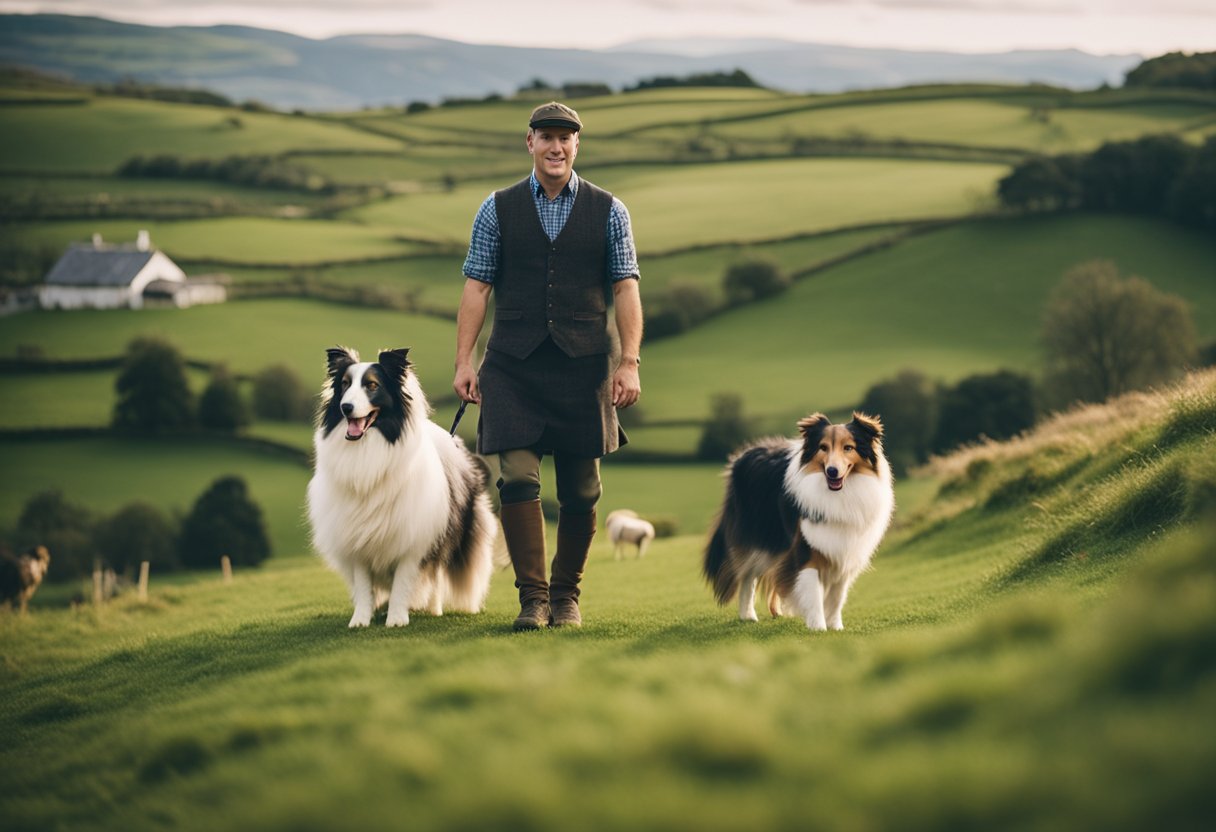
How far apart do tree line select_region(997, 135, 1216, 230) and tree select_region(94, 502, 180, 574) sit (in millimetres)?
48871

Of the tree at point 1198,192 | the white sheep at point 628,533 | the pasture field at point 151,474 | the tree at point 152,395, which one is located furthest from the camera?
the tree at point 1198,192

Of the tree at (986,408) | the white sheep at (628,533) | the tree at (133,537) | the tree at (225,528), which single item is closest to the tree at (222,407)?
the tree at (225,528)

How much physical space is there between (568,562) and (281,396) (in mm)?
51056

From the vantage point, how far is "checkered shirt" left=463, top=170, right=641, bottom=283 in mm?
9938

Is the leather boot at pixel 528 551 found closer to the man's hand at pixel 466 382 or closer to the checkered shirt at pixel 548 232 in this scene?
the man's hand at pixel 466 382

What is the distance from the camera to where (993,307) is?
65.7 m

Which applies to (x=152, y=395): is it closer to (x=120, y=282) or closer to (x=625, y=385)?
(x=120, y=282)

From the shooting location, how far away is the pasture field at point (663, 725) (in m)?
4.33

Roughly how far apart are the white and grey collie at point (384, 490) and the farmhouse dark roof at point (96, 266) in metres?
69.6

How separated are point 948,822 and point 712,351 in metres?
61.0

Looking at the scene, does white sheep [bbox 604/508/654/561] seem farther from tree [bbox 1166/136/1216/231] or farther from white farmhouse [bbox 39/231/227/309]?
tree [bbox 1166/136/1216/231]

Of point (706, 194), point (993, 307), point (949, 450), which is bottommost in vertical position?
point (949, 450)

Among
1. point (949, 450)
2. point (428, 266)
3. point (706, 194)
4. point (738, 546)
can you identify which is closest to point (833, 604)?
point (738, 546)

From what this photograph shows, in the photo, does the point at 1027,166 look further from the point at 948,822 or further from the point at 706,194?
the point at 948,822
